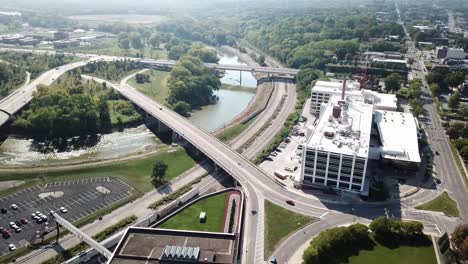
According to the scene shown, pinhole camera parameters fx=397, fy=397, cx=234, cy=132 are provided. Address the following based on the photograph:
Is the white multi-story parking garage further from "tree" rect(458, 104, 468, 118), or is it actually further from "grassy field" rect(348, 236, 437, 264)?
"tree" rect(458, 104, 468, 118)

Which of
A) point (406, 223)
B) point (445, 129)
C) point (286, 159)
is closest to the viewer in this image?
point (406, 223)

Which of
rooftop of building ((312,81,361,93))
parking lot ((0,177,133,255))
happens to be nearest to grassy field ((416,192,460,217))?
rooftop of building ((312,81,361,93))

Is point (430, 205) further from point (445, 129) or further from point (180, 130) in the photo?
point (180, 130)

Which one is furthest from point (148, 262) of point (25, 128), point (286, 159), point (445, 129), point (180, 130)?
point (445, 129)

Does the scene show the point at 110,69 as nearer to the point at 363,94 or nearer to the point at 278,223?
the point at 363,94

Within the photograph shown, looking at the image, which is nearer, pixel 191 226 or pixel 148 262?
pixel 148 262

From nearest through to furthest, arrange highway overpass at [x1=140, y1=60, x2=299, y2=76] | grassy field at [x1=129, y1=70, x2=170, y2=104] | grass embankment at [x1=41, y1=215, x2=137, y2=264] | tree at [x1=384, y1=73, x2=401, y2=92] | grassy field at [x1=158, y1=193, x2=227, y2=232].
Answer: grass embankment at [x1=41, y1=215, x2=137, y2=264]
grassy field at [x1=158, y1=193, x2=227, y2=232]
grassy field at [x1=129, y1=70, x2=170, y2=104]
tree at [x1=384, y1=73, x2=401, y2=92]
highway overpass at [x1=140, y1=60, x2=299, y2=76]

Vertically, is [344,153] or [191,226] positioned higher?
[344,153]
